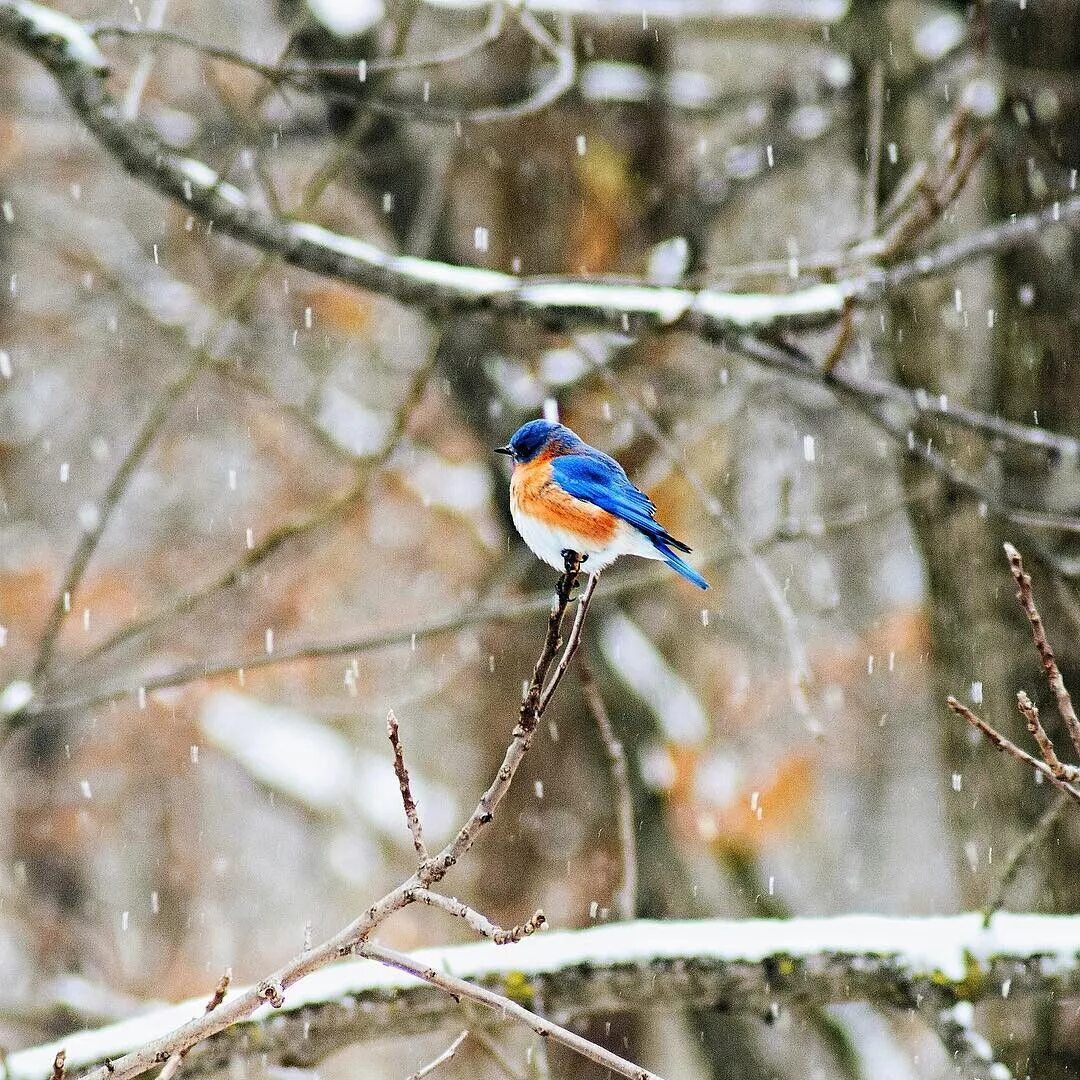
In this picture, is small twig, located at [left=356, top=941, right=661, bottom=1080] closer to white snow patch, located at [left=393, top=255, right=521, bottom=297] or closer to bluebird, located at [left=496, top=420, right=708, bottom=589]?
bluebird, located at [left=496, top=420, right=708, bottom=589]

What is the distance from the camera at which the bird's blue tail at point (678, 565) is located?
5.42ft

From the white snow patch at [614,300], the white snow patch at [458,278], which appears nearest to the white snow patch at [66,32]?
the white snow patch at [458,278]

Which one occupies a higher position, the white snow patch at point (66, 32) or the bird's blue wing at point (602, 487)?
the white snow patch at point (66, 32)

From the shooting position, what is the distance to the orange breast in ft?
6.16

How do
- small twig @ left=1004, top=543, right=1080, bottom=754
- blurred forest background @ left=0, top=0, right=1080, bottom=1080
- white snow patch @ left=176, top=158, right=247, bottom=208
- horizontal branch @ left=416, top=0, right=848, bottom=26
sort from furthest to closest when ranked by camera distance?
horizontal branch @ left=416, top=0, right=848, bottom=26 < blurred forest background @ left=0, top=0, right=1080, bottom=1080 < white snow patch @ left=176, top=158, right=247, bottom=208 < small twig @ left=1004, top=543, right=1080, bottom=754

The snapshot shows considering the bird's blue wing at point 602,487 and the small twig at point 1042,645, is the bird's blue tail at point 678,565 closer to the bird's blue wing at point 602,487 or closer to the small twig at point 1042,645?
the bird's blue wing at point 602,487

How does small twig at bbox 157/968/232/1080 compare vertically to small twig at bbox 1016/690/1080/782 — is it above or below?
below

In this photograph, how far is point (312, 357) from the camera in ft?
25.1

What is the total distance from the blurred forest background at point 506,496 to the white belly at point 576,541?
0.88m

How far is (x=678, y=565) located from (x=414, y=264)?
1.84 m

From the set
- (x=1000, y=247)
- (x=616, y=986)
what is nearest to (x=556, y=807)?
(x=616, y=986)

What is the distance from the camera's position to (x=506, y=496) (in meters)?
5.91

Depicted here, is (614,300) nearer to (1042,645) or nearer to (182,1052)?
(1042,645)

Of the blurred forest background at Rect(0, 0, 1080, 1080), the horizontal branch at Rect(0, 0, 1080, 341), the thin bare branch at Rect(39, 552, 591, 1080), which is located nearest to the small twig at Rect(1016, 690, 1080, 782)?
the thin bare branch at Rect(39, 552, 591, 1080)
